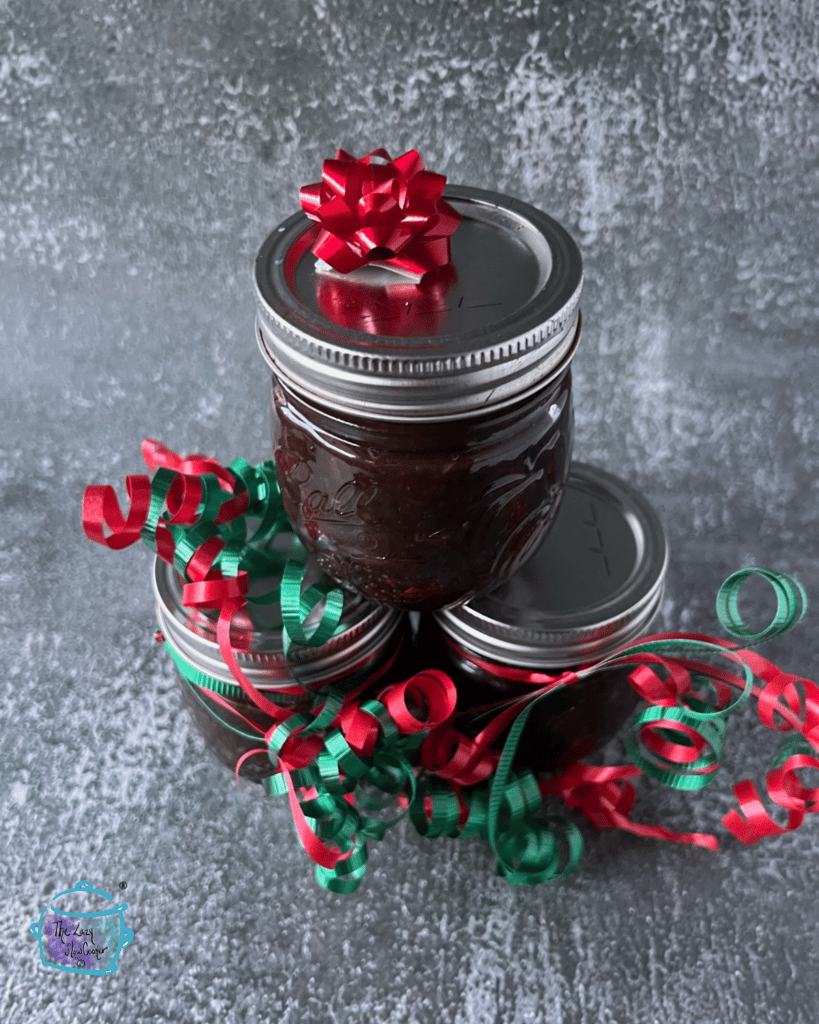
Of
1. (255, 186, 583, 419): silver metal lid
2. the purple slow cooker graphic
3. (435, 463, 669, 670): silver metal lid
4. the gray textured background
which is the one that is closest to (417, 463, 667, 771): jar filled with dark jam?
(435, 463, 669, 670): silver metal lid

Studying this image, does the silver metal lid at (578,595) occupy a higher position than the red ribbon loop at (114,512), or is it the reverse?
the red ribbon loop at (114,512)

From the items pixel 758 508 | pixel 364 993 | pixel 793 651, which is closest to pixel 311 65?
pixel 758 508

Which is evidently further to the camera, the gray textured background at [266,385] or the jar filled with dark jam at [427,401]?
the gray textured background at [266,385]

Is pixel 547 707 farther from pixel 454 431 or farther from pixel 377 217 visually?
pixel 377 217

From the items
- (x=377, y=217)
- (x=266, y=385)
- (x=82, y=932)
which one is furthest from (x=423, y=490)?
(x=266, y=385)

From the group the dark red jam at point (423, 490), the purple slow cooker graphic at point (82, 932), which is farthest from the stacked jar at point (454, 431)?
the purple slow cooker graphic at point (82, 932)

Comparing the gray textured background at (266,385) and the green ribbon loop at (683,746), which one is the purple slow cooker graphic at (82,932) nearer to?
the gray textured background at (266,385)

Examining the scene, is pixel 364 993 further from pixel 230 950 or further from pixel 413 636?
pixel 413 636
